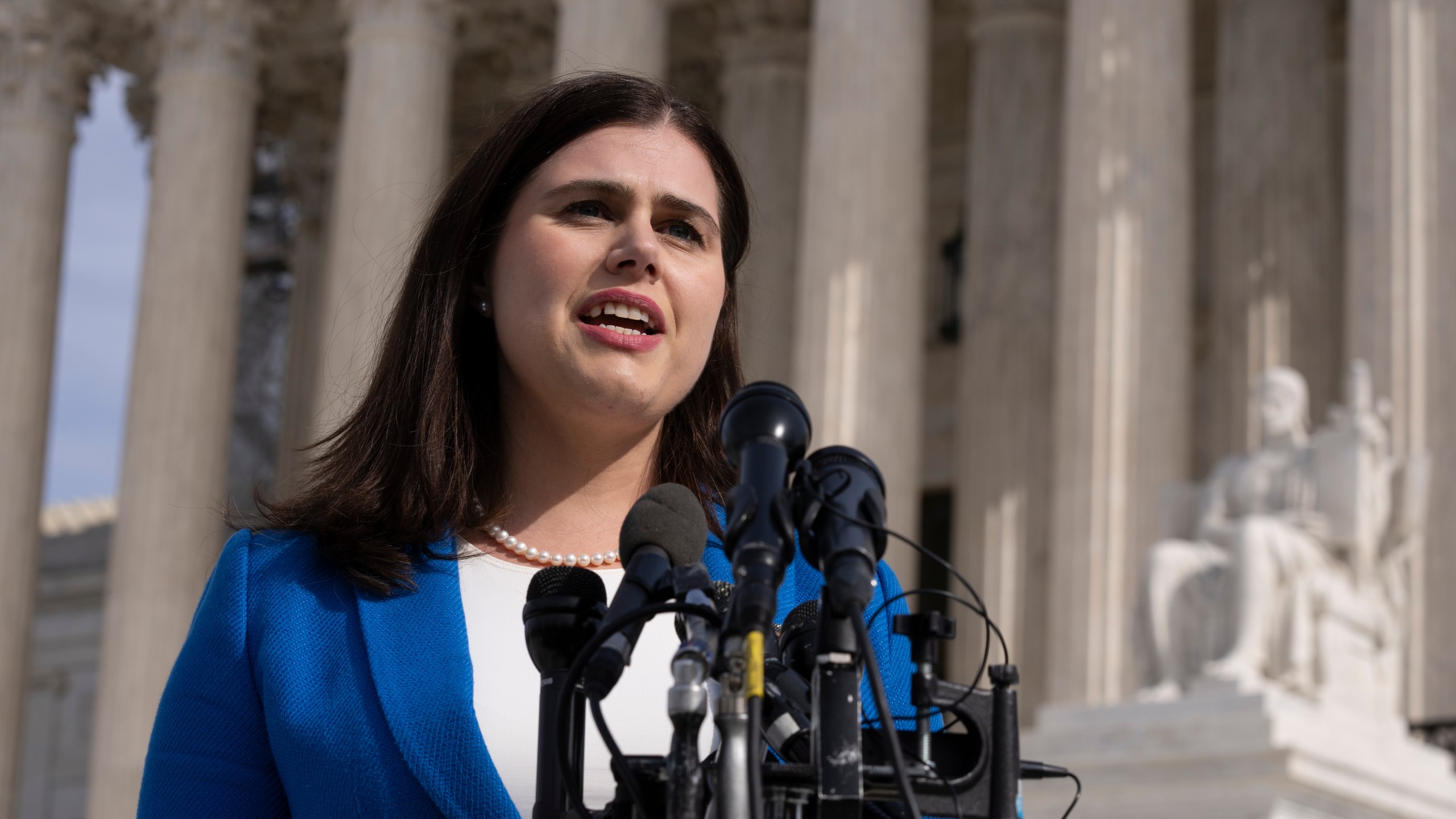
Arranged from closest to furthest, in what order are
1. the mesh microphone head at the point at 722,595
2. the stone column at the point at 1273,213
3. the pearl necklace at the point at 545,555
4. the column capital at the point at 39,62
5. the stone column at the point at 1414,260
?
the mesh microphone head at the point at 722,595, the pearl necklace at the point at 545,555, the stone column at the point at 1414,260, the stone column at the point at 1273,213, the column capital at the point at 39,62

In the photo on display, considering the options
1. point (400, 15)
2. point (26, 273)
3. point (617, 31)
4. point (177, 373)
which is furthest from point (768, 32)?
point (26, 273)

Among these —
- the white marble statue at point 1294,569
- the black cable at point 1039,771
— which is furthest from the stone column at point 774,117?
the black cable at point 1039,771

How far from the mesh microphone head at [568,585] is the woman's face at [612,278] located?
68 cm

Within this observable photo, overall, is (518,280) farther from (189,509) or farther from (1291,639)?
(189,509)

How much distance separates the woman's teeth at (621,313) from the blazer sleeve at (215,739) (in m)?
0.81

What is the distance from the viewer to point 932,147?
38594 mm

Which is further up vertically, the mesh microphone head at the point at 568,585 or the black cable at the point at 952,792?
the mesh microphone head at the point at 568,585

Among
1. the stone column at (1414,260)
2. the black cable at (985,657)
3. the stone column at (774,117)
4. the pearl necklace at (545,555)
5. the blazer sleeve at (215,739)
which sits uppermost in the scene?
the stone column at (774,117)

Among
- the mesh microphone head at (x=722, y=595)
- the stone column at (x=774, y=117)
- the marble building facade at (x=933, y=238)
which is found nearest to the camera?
the mesh microphone head at (x=722, y=595)

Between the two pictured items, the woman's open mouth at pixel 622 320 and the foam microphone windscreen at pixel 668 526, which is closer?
the foam microphone windscreen at pixel 668 526

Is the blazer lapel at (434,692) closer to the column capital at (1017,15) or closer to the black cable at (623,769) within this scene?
the black cable at (623,769)

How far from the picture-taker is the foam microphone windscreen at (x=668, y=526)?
9.95ft

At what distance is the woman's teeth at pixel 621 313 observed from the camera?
3.75 m

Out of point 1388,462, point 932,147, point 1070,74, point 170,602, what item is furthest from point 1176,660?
point 932,147
